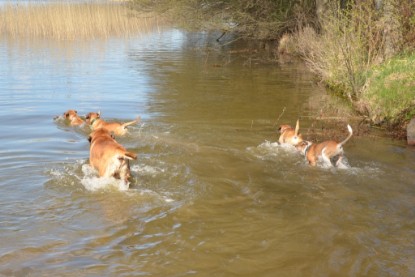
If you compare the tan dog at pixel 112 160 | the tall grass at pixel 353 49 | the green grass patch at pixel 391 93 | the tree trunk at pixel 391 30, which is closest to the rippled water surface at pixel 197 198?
the tan dog at pixel 112 160

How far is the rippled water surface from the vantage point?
522 cm

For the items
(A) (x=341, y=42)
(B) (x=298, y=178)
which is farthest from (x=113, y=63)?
(B) (x=298, y=178)

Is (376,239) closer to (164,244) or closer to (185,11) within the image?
(164,244)

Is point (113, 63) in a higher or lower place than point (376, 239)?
higher

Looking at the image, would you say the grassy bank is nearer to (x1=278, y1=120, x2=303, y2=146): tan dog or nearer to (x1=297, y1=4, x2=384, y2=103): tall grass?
(x1=297, y1=4, x2=384, y2=103): tall grass

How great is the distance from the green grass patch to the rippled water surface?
1.39 m

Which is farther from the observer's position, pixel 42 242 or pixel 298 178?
pixel 298 178

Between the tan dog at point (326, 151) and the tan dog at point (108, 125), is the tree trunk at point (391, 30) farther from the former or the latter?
the tan dog at point (108, 125)

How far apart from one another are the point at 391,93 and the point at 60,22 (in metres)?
21.5

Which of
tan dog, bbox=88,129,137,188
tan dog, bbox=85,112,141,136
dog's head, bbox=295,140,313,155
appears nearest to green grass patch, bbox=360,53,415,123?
dog's head, bbox=295,140,313,155

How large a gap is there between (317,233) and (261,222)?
0.69 meters

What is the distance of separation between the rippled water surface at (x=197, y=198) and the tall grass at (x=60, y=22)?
14.4 m

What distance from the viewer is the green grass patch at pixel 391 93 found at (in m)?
11.3

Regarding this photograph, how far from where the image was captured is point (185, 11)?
26.9 metres
